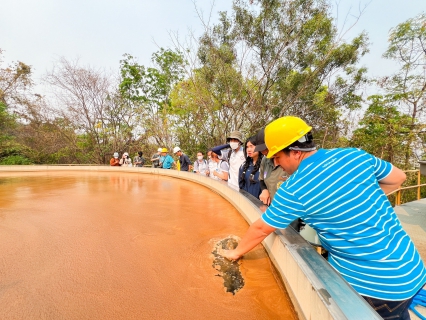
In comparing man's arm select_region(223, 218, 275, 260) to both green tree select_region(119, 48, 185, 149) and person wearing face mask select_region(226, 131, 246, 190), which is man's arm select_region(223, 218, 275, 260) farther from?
green tree select_region(119, 48, 185, 149)

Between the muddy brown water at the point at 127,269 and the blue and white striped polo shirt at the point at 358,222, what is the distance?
0.58 metres

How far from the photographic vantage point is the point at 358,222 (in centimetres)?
99

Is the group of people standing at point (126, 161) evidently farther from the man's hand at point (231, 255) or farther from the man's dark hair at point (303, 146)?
the man's dark hair at point (303, 146)

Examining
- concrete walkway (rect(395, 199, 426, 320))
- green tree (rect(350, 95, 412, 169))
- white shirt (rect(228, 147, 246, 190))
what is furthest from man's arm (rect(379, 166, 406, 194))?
green tree (rect(350, 95, 412, 169))

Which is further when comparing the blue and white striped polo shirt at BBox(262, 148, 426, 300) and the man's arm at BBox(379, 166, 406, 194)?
the man's arm at BBox(379, 166, 406, 194)

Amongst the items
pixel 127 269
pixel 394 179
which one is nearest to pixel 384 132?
pixel 394 179

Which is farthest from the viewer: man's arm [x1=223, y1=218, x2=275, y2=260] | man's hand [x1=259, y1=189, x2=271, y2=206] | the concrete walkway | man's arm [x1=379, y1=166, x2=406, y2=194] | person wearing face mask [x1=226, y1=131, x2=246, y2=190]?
person wearing face mask [x1=226, y1=131, x2=246, y2=190]

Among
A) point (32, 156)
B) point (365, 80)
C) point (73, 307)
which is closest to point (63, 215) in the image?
point (73, 307)

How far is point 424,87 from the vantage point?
1180cm

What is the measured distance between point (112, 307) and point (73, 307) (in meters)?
0.25

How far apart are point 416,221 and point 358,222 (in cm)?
478

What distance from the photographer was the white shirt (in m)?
4.11

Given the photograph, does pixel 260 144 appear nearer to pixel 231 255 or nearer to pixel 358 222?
pixel 231 255

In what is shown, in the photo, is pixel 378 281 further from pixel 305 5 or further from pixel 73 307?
pixel 305 5
